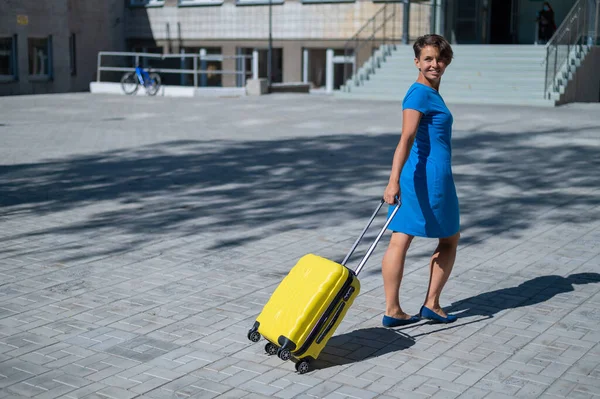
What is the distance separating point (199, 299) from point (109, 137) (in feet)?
33.8

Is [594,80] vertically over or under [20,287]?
over

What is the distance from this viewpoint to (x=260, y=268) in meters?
6.66

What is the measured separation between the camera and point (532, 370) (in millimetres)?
4570

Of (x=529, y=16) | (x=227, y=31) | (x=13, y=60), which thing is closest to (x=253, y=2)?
(x=227, y=31)

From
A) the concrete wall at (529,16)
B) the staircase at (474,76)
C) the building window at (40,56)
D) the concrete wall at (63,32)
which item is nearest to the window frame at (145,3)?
the concrete wall at (63,32)

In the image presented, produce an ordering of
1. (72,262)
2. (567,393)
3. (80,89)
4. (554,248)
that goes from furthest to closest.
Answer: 1. (80,89)
2. (554,248)
3. (72,262)
4. (567,393)

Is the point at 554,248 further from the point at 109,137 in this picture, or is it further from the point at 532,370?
the point at 109,137

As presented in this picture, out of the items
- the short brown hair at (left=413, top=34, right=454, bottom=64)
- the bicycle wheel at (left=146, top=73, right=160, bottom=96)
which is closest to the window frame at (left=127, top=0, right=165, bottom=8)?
the bicycle wheel at (left=146, top=73, right=160, bottom=96)

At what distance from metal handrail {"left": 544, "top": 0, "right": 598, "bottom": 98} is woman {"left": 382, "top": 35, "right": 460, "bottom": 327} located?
17270 mm

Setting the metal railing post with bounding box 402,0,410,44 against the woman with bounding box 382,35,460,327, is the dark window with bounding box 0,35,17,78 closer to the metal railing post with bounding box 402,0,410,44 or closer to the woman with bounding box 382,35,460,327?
the metal railing post with bounding box 402,0,410,44

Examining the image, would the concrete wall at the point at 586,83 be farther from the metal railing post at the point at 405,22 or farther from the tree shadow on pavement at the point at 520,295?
the tree shadow on pavement at the point at 520,295

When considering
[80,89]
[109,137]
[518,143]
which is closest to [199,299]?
[518,143]

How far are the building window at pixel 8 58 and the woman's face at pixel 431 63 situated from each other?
2945 centimetres

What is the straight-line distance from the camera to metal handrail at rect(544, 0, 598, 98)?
2178 cm
